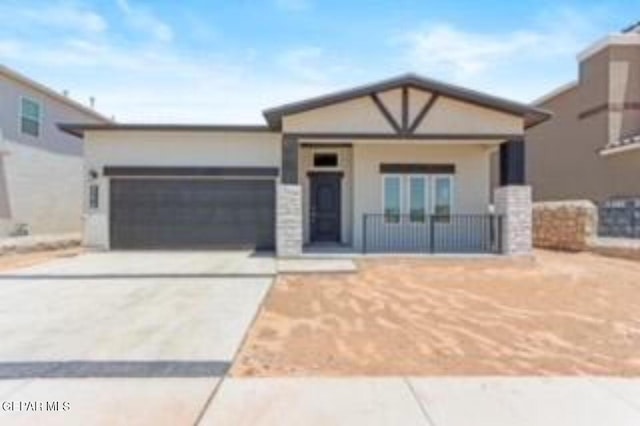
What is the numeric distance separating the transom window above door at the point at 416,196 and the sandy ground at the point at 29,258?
9800mm

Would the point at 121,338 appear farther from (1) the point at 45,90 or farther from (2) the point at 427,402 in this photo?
(1) the point at 45,90

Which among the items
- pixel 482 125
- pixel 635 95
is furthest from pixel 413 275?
pixel 635 95

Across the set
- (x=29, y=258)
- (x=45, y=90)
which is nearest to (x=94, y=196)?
(x=29, y=258)

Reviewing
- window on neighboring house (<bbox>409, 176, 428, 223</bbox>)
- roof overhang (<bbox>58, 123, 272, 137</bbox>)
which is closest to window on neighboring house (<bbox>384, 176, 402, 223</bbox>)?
window on neighboring house (<bbox>409, 176, 428, 223</bbox>)

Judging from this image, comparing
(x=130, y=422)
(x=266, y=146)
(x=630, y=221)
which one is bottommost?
(x=130, y=422)

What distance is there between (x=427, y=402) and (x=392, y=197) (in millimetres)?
14789

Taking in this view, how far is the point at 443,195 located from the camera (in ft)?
67.3

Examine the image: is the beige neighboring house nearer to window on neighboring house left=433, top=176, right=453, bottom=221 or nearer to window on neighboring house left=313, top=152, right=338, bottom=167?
window on neighboring house left=433, top=176, right=453, bottom=221

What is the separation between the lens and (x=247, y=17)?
43.6 feet

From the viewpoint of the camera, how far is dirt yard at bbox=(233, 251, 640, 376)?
7.21 meters

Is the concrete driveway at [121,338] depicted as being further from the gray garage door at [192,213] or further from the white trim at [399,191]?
the white trim at [399,191]

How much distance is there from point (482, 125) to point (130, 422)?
14.8m

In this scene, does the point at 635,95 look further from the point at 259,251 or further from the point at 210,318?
the point at 210,318

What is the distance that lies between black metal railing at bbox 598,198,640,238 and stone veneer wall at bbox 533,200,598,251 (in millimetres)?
1019
